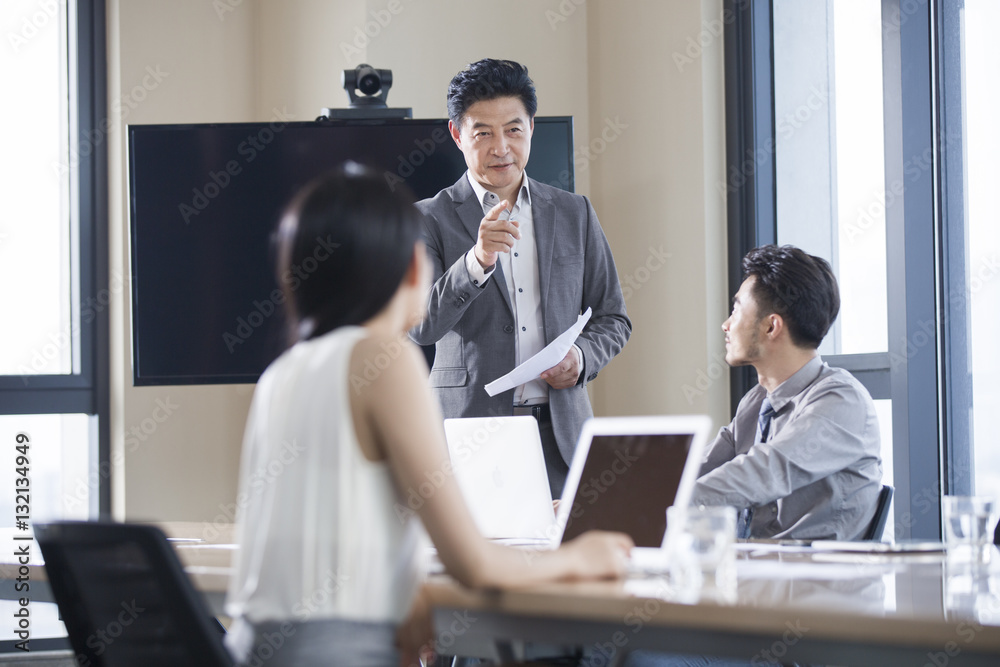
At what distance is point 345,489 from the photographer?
4.01 ft

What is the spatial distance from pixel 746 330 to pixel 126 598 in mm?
1512

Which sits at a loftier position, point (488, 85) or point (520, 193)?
point (488, 85)

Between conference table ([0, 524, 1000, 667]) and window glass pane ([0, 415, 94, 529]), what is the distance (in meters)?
2.85

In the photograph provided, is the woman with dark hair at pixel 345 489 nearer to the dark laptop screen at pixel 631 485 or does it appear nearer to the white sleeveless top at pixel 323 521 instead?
the white sleeveless top at pixel 323 521

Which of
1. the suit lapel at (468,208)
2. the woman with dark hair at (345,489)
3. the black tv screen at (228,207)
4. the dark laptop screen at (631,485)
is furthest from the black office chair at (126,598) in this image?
the black tv screen at (228,207)

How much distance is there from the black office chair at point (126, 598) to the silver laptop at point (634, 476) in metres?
0.69

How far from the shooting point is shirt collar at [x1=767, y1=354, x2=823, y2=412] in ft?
7.47

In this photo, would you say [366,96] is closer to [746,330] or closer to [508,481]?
[746,330]

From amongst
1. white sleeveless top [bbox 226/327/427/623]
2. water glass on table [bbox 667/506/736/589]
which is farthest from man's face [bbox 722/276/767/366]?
white sleeveless top [bbox 226/327/427/623]

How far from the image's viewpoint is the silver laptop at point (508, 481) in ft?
6.56

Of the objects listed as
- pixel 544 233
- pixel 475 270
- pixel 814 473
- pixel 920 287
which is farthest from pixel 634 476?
pixel 920 287

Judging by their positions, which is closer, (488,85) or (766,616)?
(766,616)

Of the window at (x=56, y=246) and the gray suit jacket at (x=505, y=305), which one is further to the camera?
the window at (x=56, y=246)

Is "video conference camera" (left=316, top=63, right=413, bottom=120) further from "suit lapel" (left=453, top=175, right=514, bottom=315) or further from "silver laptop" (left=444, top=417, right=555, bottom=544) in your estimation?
"silver laptop" (left=444, top=417, right=555, bottom=544)
